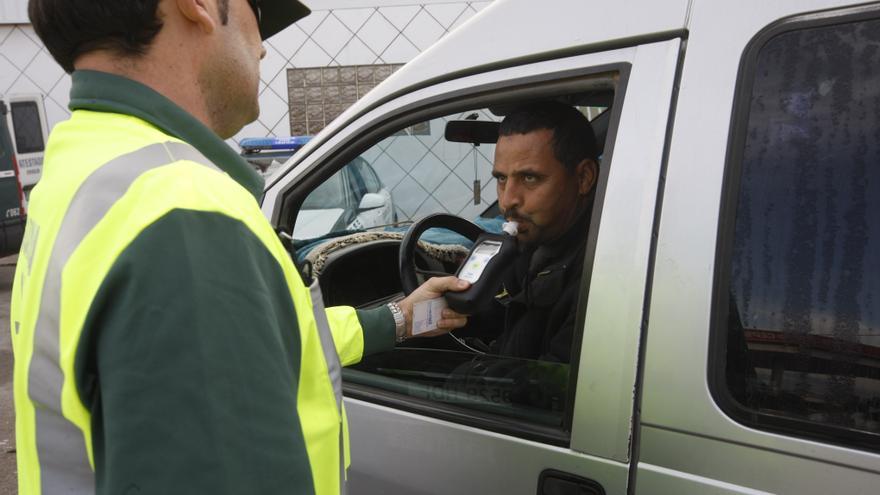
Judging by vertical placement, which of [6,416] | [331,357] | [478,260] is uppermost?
[478,260]

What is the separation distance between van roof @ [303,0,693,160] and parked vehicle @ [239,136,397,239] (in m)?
1.27

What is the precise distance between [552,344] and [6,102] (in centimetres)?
810

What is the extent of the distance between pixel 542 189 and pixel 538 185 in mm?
16

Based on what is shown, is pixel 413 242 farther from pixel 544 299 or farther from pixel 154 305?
pixel 154 305

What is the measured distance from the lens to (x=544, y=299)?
6.11 ft

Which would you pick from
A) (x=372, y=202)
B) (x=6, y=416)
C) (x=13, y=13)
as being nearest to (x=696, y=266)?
(x=372, y=202)

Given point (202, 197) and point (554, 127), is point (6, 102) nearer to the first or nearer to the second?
point (554, 127)

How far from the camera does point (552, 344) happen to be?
5.33ft

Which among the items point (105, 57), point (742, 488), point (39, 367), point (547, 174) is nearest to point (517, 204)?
point (547, 174)

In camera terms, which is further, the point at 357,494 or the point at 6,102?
the point at 6,102

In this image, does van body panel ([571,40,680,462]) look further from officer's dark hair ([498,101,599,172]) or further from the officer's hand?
officer's dark hair ([498,101,599,172])

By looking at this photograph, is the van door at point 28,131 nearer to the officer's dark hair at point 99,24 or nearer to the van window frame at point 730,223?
the officer's dark hair at point 99,24

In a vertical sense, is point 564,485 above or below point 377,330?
below

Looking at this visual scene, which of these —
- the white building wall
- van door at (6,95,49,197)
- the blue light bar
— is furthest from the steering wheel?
van door at (6,95,49,197)
